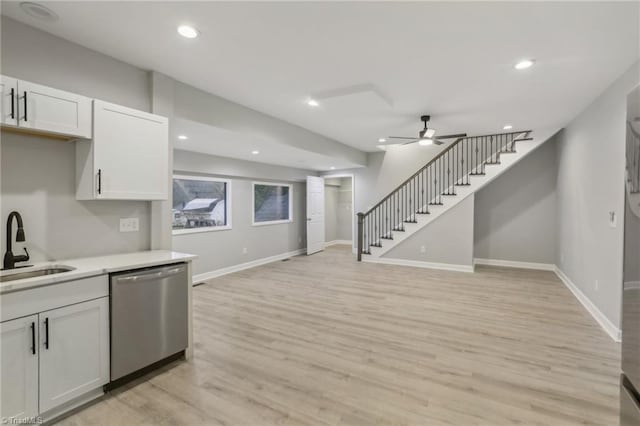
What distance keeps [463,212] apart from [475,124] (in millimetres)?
1961

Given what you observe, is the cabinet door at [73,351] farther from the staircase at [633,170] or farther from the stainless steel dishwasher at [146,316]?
the staircase at [633,170]

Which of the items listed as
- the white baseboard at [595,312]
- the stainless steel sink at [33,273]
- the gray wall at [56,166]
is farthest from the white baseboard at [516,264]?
the stainless steel sink at [33,273]

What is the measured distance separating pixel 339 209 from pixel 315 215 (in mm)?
2435

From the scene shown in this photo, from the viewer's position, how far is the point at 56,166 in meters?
2.34

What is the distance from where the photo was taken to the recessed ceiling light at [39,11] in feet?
6.41

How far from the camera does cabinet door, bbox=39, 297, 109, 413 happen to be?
6.10 feet

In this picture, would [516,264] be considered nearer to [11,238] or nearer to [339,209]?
[339,209]

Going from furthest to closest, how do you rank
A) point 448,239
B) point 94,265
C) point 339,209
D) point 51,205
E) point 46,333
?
1. point 339,209
2. point 448,239
3. point 51,205
4. point 94,265
5. point 46,333

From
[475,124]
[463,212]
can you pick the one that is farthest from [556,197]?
[475,124]

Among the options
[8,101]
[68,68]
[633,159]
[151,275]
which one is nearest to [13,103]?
[8,101]

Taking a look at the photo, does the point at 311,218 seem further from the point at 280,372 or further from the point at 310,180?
the point at 280,372

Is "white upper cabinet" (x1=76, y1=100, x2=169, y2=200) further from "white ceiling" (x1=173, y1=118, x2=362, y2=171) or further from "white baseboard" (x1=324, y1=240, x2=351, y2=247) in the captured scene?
"white baseboard" (x1=324, y1=240, x2=351, y2=247)

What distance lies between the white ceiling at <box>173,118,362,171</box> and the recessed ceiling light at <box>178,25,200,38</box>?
1.12 metres

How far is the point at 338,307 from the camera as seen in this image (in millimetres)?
4020
